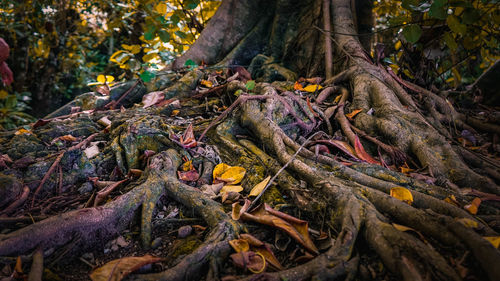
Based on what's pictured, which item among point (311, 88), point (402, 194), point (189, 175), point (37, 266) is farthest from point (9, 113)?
point (402, 194)

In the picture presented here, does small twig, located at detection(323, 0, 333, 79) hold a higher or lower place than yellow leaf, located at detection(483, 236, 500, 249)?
higher

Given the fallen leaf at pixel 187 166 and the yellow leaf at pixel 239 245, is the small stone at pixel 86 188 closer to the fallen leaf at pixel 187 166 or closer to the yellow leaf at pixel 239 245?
the fallen leaf at pixel 187 166

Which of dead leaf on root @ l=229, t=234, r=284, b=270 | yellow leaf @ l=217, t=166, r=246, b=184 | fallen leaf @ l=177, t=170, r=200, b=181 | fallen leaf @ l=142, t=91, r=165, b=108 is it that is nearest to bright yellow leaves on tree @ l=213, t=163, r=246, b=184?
yellow leaf @ l=217, t=166, r=246, b=184

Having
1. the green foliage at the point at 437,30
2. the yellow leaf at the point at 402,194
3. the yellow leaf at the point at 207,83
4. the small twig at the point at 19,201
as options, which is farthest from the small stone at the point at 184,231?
the yellow leaf at the point at 207,83

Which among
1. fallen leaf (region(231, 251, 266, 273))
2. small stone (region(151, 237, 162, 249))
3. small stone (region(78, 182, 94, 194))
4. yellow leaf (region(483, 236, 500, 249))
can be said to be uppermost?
yellow leaf (region(483, 236, 500, 249))

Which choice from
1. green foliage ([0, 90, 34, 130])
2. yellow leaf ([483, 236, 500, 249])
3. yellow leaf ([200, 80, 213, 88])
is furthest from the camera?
green foliage ([0, 90, 34, 130])

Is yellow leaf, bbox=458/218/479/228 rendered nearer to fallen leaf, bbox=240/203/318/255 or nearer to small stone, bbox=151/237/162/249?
fallen leaf, bbox=240/203/318/255

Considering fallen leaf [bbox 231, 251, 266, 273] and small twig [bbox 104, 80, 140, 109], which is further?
small twig [bbox 104, 80, 140, 109]

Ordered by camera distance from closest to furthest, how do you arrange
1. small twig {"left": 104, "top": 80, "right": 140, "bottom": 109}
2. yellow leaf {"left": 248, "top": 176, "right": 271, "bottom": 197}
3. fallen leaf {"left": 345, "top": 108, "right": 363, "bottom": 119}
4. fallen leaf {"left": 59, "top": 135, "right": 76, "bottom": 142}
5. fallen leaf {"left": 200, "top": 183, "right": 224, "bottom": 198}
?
1. yellow leaf {"left": 248, "top": 176, "right": 271, "bottom": 197}
2. fallen leaf {"left": 200, "top": 183, "right": 224, "bottom": 198}
3. fallen leaf {"left": 59, "top": 135, "right": 76, "bottom": 142}
4. fallen leaf {"left": 345, "top": 108, "right": 363, "bottom": 119}
5. small twig {"left": 104, "top": 80, "right": 140, "bottom": 109}

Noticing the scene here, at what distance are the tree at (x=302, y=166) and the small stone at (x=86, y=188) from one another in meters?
0.09

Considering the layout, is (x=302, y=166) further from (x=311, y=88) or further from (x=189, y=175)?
(x=311, y=88)

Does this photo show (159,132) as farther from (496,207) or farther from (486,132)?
(486,132)

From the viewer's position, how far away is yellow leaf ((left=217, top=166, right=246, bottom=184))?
1.87m

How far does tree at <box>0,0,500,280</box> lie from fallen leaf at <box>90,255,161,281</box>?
84 millimetres
